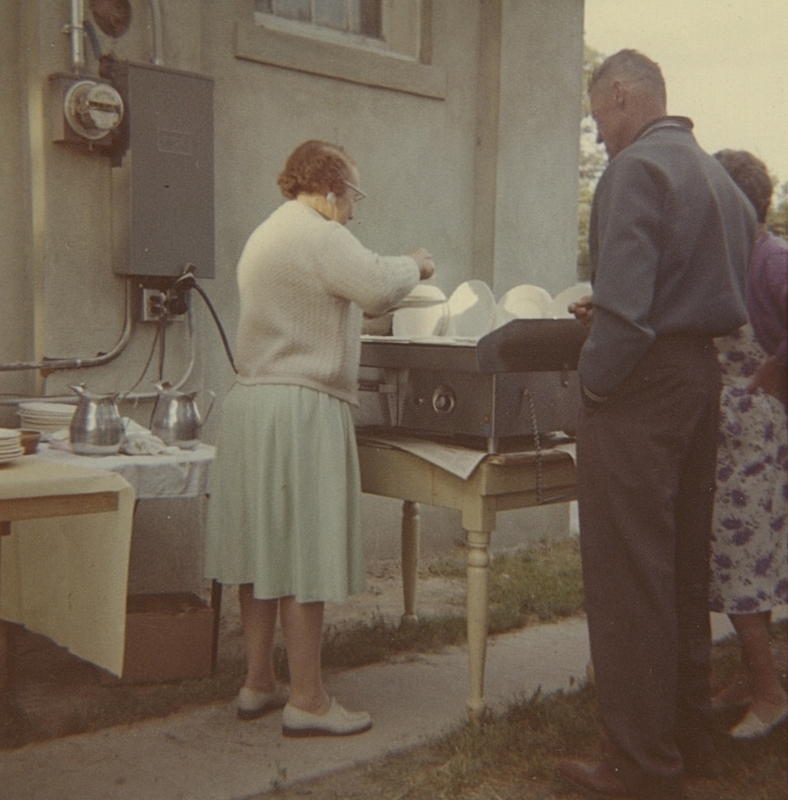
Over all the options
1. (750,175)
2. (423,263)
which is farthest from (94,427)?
(750,175)

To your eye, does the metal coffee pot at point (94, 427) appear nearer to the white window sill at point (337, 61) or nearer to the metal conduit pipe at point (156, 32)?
the metal conduit pipe at point (156, 32)

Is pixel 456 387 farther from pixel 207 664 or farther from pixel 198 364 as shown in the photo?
pixel 198 364

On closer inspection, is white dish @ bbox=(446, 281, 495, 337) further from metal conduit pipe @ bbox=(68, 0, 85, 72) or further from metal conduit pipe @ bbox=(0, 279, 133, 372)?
metal conduit pipe @ bbox=(68, 0, 85, 72)

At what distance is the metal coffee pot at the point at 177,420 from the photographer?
4.12m

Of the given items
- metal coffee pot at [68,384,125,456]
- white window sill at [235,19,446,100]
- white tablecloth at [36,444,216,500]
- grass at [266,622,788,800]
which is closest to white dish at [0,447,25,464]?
white tablecloth at [36,444,216,500]

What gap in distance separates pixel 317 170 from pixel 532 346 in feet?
3.16

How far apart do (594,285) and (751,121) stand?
9.51ft

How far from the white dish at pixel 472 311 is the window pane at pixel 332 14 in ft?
8.19

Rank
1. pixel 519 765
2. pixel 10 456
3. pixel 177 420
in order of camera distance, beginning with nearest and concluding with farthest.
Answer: pixel 10 456 < pixel 519 765 < pixel 177 420

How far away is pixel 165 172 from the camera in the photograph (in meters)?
4.96

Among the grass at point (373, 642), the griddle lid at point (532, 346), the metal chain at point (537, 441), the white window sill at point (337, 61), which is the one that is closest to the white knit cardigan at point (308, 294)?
the griddle lid at point (532, 346)

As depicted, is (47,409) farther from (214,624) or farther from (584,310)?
(584,310)

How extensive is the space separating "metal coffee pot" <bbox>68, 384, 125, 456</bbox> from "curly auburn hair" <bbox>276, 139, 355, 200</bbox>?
99 cm

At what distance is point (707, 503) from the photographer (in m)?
3.32
